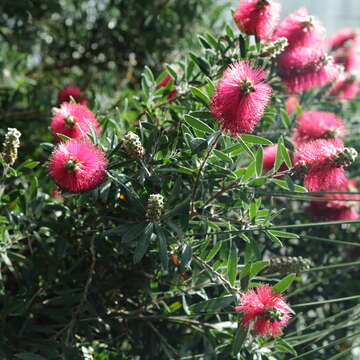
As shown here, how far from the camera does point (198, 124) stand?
0.86m

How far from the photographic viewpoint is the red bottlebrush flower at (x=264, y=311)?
81cm

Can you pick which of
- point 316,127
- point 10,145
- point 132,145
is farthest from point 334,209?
point 10,145

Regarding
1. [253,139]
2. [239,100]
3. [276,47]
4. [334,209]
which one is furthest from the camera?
[334,209]

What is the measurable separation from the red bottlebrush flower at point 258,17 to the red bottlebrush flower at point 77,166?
0.41 m

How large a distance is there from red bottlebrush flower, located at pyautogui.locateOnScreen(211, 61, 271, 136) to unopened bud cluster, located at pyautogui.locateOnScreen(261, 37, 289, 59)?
207mm

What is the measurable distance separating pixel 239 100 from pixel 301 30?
0.36 meters

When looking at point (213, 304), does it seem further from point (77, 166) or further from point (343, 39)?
point (343, 39)

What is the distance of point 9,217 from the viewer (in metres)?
1.00

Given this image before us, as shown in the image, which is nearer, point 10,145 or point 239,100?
point 239,100

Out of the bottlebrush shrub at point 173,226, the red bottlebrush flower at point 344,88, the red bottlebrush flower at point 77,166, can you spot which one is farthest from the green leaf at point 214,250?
the red bottlebrush flower at point 344,88

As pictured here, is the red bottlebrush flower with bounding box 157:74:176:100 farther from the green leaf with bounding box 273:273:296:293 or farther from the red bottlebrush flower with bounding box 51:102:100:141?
the green leaf with bounding box 273:273:296:293

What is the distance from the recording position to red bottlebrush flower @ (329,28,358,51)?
4.67 feet

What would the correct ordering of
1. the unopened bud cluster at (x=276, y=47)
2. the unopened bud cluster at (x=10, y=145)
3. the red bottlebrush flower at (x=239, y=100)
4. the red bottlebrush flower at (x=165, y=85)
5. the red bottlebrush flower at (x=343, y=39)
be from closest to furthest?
the red bottlebrush flower at (x=239, y=100)
the unopened bud cluster at (x=10, y=145)
the unopened bud cluster at (x=276, y=47)
the red bottlebrush flower at (x=165, y=85)
the red bottlebrush flower at (x=343, y=39)

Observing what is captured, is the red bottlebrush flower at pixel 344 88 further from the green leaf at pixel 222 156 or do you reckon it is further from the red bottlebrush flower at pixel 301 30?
the green leaf at pixel 222 156
